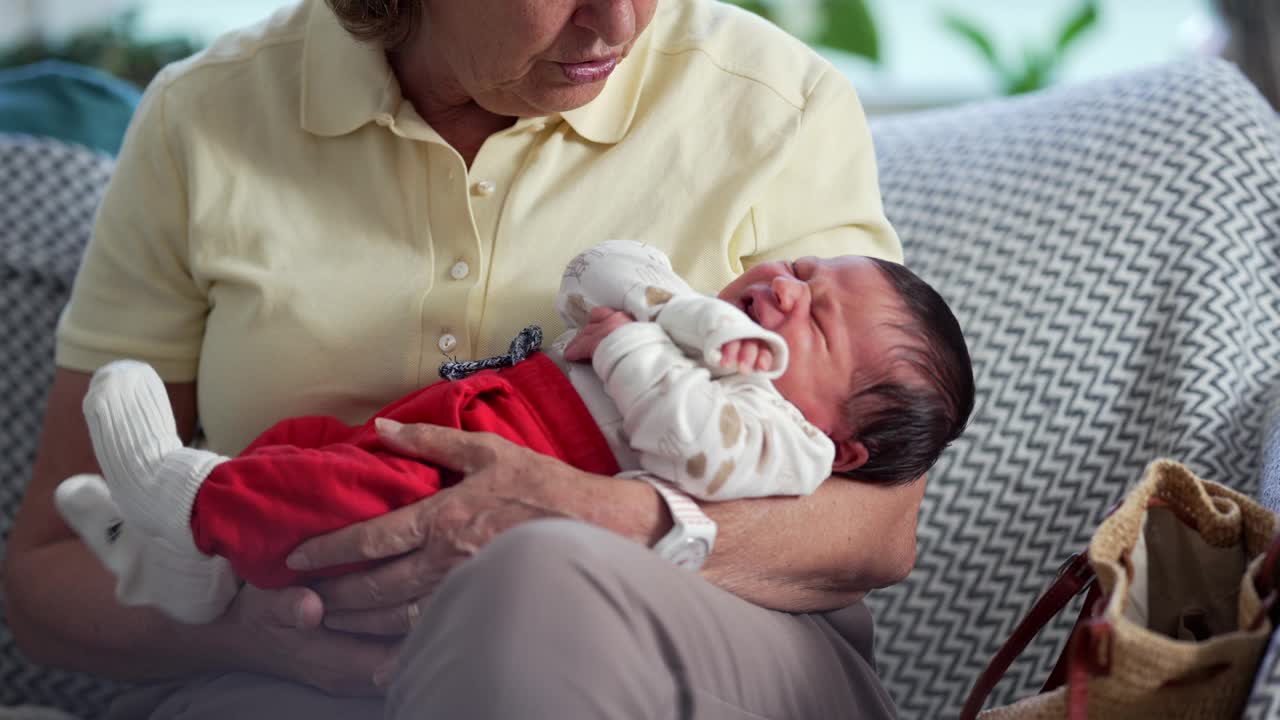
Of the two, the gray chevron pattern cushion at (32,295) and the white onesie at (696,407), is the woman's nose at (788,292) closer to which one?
the white onesie at (696,407)

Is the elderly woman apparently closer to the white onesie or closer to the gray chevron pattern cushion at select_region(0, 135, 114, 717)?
the white onesie

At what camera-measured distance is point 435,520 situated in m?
1.15

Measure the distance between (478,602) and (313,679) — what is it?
41 cm

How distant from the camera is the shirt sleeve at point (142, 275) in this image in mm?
1469

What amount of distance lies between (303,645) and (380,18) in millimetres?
707

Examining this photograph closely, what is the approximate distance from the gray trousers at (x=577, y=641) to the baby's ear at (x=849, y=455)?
0.67 ft

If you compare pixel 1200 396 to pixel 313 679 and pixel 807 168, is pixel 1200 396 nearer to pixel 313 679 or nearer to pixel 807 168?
pixel 807 168

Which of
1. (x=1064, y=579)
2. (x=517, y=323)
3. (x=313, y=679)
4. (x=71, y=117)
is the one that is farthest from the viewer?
(x=71, y=117)

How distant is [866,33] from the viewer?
3.54 meters

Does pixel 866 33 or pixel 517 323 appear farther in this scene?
pixel 866 33

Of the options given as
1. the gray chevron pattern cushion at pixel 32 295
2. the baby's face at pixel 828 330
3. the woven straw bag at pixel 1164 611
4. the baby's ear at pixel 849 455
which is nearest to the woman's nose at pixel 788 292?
the baby's face at pixel 828 330

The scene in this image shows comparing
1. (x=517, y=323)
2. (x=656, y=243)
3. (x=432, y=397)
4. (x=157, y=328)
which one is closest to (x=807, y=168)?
(x=656, y=243)

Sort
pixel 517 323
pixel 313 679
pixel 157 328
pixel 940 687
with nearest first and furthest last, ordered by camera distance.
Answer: pixel 313 679
pixel 517 323
pixel 157 328
pixel 940 687

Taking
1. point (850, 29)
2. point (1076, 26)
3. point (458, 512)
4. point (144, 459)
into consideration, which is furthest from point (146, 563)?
point (1076, 26)
